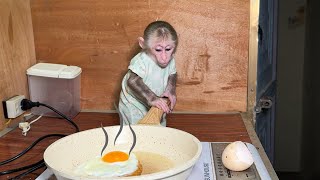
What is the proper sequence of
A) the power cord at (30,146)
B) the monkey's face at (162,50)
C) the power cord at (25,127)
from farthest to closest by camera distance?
1. the power cord at (25,127)
2. the monkey's face at (162,50)
3. the power cord at (30,146)

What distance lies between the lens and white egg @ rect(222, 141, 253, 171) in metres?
0.72

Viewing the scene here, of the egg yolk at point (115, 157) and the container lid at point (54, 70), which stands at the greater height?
the container lid at point (54, 70)

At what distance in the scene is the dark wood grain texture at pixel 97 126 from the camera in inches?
35.6

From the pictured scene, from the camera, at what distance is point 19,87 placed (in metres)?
1.10

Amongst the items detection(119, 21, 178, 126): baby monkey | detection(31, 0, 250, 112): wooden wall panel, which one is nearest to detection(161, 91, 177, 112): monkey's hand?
detection(119, 21, 178, 126): baby monkey

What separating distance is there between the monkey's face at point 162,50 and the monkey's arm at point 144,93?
0.21 feet

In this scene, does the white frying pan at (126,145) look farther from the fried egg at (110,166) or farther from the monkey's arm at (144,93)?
the monkey's arm at (144,93)

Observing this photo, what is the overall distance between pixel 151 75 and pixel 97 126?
0.76 feet

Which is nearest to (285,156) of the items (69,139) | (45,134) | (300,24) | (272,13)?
(300,24)

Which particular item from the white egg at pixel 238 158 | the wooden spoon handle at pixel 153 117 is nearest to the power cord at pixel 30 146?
the wooden spoon handle at pixel 153 117

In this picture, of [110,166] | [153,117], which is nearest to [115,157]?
[110,166]

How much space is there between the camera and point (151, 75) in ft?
3.08

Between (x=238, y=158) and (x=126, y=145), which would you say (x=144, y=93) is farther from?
(x=238, y=158)

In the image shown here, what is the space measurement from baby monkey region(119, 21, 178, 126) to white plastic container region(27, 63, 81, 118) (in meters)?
0.21
